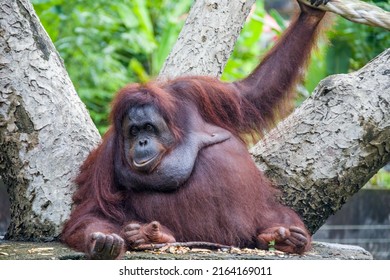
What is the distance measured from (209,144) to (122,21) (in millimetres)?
5659

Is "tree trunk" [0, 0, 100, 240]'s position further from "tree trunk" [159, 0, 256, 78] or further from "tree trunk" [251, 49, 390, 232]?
"tree trunk" [251, 49, 390, 232]

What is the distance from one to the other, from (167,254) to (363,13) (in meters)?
1.48

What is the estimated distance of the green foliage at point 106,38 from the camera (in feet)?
28.3

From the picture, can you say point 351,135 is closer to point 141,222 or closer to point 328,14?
point 328,14

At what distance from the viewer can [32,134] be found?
4750 millimetres

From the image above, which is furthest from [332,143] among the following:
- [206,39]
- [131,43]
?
[131,43]

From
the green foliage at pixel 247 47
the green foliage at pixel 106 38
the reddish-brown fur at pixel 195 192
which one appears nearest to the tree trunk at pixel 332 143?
the reddish-brown fur at pixel 195 192

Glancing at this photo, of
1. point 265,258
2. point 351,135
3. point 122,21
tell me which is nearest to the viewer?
point 265,258

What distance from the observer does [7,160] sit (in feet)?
15.8

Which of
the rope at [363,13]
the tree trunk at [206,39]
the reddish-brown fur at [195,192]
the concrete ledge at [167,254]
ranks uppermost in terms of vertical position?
the rope at [363,13]

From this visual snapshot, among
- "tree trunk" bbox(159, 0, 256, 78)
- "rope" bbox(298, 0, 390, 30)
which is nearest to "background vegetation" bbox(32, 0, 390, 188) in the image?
"tree trunk" bbox(159, 0, 256, 78)

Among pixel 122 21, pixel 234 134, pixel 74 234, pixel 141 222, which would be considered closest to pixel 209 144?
pixel 234 134

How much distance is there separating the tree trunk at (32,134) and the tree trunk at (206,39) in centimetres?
80

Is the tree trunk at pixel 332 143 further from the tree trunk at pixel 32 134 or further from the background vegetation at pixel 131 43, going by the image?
the background vegetation at pixel 131 43
